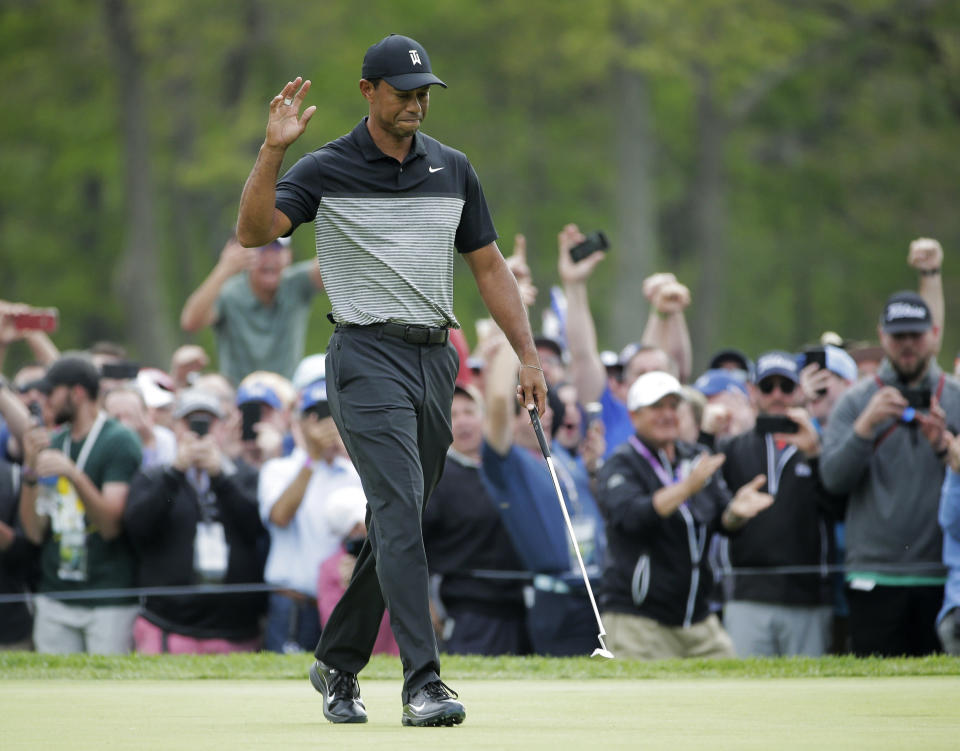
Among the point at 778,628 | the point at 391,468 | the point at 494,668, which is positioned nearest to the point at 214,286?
the point at 778,628

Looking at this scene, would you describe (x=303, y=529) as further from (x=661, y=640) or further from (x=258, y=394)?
(x=661, y=640)

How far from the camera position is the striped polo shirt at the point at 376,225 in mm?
6105

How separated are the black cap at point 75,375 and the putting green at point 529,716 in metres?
3.14

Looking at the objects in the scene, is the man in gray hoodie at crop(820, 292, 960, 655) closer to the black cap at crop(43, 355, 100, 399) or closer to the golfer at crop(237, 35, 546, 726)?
the golfer at crop(237, 35, 546, 726)

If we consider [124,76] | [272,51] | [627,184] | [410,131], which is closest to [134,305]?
[124,76]

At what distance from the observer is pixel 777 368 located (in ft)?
34.1

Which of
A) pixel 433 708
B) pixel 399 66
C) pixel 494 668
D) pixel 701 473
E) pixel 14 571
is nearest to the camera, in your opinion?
pixel 433 708

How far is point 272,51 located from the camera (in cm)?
2947

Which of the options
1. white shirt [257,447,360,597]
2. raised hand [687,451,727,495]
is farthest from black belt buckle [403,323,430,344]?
white shirt [257,447,360,597]

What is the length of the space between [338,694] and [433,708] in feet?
Answer: 1.78

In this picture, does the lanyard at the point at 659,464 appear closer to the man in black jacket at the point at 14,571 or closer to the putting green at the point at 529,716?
the putting green at the point at 529,716

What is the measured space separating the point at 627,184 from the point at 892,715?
22111 mm

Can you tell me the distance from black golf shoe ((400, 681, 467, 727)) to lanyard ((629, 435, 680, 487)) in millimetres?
3903

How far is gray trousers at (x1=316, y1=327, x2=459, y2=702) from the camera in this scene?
232 inches
